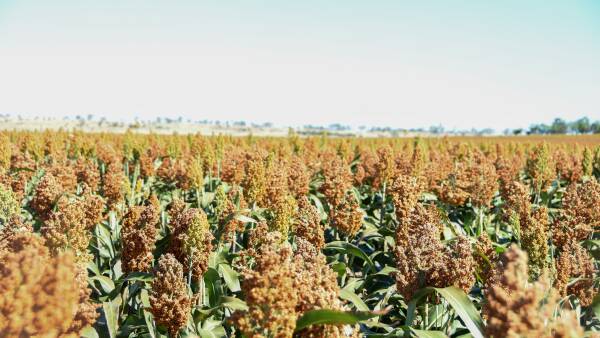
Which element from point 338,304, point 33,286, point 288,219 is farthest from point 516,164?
point 33,286

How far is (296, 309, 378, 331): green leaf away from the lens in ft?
6.30

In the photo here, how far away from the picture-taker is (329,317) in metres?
1.98

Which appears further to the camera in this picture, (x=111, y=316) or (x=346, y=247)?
(x=346, y=247)

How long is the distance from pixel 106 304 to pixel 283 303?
251cm

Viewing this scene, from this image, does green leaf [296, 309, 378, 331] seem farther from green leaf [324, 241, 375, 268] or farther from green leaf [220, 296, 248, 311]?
green leaf [324, 241, 375, 268]

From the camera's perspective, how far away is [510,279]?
65.6 inches

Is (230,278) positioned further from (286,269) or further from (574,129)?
(574,129)

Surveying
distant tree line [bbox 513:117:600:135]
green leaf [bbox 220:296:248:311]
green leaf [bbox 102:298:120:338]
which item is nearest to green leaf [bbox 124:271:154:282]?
green leaf [bbox 102:298:120:338]

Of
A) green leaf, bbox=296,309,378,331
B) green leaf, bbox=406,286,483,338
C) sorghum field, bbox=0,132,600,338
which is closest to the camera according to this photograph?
sorghum field, bbox=0,132,600,338

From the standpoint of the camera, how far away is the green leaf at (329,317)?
6.30 ft

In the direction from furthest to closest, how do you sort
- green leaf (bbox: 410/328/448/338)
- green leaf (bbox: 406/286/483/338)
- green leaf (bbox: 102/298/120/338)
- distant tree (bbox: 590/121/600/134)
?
distant tree (bbox: 590/121/600/134) < green leaf (bbox: 102/298/120/338) < green leaf (bbox: 410/328/448/338) < green leaf (bbox: 406/286/483/338)

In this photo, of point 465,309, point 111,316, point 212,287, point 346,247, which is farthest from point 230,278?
point 465,309

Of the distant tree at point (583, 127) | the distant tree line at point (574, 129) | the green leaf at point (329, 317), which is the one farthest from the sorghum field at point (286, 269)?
the distant tree at point (583, 127)

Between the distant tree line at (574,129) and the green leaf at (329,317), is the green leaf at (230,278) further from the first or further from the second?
the distant tree line at (574,129)
